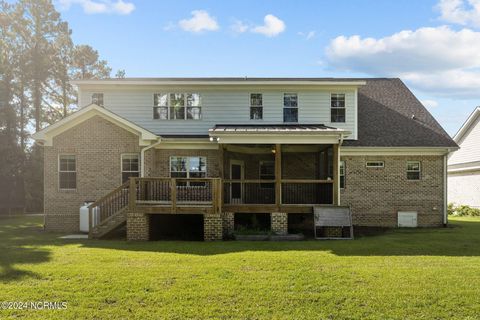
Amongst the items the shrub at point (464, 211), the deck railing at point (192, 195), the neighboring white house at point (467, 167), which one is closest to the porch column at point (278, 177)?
the deck railing at point (192, 195)

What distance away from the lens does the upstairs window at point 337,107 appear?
17109 mm

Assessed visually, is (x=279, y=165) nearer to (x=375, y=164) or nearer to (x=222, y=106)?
(x=222, y=106)

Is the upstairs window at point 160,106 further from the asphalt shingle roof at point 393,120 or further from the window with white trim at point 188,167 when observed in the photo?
the asphalt shingle roof at point 393,120

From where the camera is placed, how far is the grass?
6145 mm

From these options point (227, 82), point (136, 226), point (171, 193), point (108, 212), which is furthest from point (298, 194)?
point (108, 212)

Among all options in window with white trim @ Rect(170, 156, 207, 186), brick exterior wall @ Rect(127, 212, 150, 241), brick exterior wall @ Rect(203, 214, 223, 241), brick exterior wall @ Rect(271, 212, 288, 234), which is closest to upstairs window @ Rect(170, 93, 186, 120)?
window with white trim @ Rect(170, 156, 207, 186)

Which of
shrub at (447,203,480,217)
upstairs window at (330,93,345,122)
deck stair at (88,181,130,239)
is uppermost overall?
upstairs window at (330,93,345,122)

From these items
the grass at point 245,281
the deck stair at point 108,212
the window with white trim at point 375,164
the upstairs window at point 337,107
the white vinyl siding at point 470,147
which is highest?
the upstairs window at point 337,107

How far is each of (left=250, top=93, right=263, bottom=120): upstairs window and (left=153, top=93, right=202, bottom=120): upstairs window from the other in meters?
2.27

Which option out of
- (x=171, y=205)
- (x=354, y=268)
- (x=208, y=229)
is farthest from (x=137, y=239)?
(x=354, y=268)

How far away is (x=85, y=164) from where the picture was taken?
49.0ft

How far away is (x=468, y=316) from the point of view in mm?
5996

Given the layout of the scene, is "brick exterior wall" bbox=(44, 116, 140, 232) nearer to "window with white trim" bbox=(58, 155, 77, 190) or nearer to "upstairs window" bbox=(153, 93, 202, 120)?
"window with white trim" bbox=(58, 155, 77, 190)

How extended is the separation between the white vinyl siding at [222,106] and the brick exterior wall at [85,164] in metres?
2.40
